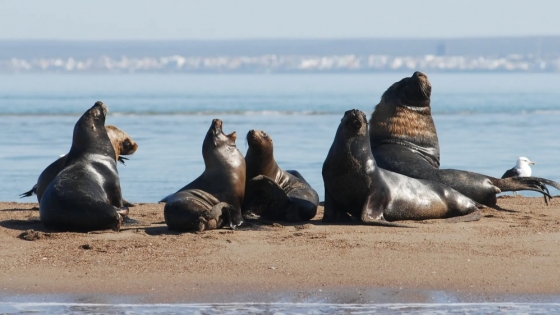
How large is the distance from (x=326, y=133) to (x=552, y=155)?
6.68m

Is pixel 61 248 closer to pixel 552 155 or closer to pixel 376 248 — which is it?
pixel 376 248

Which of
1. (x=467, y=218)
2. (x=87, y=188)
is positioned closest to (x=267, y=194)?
(x=87, y=188)

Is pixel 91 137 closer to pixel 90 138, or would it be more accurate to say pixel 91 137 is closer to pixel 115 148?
pixel 90 138

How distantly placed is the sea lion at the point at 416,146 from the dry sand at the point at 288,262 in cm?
96

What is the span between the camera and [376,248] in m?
7.04

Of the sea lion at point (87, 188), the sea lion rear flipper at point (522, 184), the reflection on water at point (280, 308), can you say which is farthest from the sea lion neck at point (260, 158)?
the reflection on water at point (280, 308)

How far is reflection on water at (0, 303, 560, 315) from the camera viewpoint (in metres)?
5.42

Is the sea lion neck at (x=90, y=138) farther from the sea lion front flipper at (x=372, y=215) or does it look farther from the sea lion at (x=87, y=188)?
the sea lion front flipper at (x=372, y=215)


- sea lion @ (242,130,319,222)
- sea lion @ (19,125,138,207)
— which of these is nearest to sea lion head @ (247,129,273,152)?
sea lion @ (242,130,319,222)

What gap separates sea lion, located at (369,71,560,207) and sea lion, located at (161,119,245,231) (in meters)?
1.58

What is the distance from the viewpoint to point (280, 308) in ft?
18.1

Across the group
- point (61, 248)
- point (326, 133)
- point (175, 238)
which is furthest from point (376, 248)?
point (326, 133)

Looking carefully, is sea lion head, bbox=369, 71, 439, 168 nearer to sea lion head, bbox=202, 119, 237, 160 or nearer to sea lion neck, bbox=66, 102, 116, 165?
sea lion head, bbox=202, 119, 237, 160

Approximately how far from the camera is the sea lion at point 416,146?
923 centimetres
